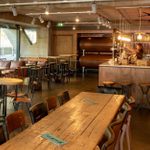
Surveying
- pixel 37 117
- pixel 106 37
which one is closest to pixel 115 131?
pixel 37 117

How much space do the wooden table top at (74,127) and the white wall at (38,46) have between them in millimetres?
10057

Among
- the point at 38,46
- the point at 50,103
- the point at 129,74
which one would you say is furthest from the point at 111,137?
the point at 38,46

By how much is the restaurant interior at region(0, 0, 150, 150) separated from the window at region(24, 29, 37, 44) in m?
0.05

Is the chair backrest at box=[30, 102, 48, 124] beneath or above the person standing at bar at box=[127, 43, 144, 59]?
beneath

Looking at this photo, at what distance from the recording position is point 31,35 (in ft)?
46.1

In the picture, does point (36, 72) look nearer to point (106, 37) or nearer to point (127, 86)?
point (127, 86)

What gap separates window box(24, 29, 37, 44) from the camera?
13823mm

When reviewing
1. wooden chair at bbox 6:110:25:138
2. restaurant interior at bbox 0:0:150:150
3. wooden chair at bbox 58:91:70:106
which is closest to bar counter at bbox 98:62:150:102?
restaurant interior at bbox 0:0:150:150

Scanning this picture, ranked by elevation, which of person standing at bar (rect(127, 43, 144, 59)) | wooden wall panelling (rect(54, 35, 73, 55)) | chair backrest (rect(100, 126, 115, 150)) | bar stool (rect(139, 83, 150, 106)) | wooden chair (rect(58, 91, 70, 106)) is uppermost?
wooden wall panelling (rect(54, 35, 73, 55))

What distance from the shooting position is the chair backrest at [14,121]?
261 cm

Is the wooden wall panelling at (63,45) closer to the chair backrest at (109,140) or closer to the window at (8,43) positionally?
the window at (8,43)

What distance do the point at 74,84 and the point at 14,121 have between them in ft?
26.3

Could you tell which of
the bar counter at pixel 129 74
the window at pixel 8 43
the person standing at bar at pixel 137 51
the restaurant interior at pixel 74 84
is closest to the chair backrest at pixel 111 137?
the restaurant interior at pixel 74 84

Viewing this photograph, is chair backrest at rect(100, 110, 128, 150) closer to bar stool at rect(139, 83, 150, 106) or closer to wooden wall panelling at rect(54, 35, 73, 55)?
bar stool at rect(139, 83, 150, 106)
